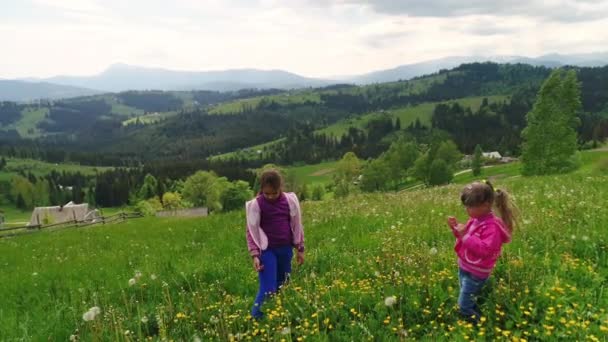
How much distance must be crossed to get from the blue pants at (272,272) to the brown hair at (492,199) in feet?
10.5

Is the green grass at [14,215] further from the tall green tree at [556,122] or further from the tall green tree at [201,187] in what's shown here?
the tall green tree at [556,122]

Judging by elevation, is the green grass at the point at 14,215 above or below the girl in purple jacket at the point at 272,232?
below

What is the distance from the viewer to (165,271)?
31.7 feet

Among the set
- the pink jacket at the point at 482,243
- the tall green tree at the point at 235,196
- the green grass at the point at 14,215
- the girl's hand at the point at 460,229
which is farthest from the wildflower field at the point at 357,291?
the green grass at the point at 14,215

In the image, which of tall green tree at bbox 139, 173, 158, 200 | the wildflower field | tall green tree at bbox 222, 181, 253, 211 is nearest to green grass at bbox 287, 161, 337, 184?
tall green tree at bbox 222, 181, 253, 211

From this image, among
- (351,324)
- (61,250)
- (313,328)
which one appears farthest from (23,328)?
(61,250)

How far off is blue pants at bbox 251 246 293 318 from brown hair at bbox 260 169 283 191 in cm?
111

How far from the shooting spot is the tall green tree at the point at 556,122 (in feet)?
151

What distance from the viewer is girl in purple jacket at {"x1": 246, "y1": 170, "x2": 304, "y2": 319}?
22.7ft

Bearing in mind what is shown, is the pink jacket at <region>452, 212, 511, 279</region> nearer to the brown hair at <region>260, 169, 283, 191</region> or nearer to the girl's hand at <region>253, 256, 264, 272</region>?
the brown hair at <region>260, 169, 283, 191</region>

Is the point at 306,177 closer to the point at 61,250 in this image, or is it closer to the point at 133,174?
the point at 133,174

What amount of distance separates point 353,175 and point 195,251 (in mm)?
130736

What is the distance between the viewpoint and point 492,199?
5324 mm

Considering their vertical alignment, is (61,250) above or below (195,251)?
below
